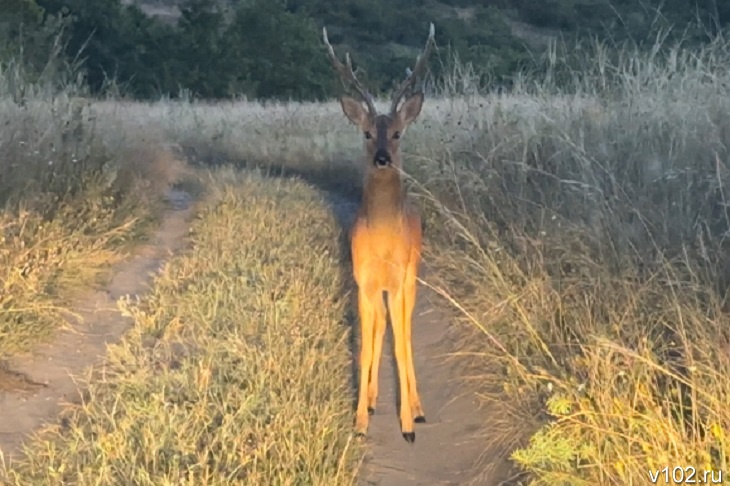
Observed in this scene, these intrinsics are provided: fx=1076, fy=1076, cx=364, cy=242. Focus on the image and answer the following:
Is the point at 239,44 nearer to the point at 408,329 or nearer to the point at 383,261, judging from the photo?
the point at 408,329

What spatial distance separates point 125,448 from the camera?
4.91 m

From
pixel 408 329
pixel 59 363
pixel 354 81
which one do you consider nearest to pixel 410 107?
pixel 354 81

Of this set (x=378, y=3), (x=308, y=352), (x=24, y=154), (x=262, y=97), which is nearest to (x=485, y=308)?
(x=308, y=352)

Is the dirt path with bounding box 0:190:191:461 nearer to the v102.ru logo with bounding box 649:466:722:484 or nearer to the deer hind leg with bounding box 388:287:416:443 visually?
the deer hind leg with bounding box 388:287:416:443

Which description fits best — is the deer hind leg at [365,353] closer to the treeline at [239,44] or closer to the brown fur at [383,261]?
the brown fur at [383,261]

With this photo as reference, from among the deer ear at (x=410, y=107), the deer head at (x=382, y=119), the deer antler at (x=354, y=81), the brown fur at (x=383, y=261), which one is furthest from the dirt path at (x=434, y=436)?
the deer antler at (x=354, y=81)

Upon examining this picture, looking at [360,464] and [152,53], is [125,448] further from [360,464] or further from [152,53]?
[152,53]

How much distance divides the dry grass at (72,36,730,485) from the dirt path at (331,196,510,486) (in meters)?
0.17

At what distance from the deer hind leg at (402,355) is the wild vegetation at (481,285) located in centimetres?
35

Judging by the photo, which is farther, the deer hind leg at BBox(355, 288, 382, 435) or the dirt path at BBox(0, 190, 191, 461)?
the deer hind leg at BBox(355, 288, 382, 435)

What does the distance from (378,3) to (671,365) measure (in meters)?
38.0

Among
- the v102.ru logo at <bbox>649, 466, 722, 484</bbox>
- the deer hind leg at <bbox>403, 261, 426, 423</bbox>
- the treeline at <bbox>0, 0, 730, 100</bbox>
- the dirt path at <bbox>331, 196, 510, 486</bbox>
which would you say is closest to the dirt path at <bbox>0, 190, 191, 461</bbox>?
the dirt path at <bbox>331, 196, 510, 486</bbox>

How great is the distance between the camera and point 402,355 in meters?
6.28

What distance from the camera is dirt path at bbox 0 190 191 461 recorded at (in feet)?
18.6
